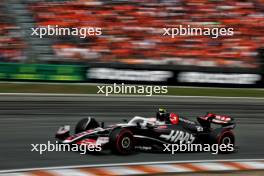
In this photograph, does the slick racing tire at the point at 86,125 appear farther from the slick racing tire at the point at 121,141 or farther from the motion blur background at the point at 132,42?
the motion blur background at the point at 132,42

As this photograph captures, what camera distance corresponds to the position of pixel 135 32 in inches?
824

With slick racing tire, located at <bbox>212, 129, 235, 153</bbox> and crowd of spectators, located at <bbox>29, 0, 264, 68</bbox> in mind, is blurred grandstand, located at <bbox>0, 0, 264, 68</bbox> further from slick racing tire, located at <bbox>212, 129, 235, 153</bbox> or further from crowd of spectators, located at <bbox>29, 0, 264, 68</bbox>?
slick racing tire, located at <bbox>212, 129, 235, 153</bbox>

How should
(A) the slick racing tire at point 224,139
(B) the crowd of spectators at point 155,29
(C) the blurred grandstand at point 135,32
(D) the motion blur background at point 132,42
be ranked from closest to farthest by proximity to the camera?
(A) the slick racing tire at point 224,139, (D) the motion blur background at point 132,42, (C) the blurred grandstand at point 135,32, (B) the crowd of spectators at point 155,29

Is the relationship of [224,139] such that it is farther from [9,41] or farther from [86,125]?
[9,41]

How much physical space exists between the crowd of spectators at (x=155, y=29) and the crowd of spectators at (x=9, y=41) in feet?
3.32

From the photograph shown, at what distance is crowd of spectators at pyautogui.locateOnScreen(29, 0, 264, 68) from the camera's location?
65.8ft

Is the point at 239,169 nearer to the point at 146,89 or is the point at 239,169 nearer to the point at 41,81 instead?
the point at 146,89

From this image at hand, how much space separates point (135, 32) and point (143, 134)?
11.4m

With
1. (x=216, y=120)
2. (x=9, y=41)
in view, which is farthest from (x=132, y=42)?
(x=216, y=120)

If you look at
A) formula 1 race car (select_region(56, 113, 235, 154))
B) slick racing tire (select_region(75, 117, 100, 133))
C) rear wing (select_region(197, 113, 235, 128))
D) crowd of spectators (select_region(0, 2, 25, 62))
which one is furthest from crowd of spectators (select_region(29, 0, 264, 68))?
slick racing tire (select_region(75, 117, 100, 133))

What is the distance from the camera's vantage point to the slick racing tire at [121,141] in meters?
9.48

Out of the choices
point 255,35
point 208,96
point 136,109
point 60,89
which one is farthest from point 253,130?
point 255,35

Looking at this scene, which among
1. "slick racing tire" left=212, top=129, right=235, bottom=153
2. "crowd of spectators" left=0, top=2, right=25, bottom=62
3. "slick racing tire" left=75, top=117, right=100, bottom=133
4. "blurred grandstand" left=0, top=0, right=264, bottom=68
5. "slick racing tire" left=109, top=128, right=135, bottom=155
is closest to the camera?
"slick racing tire" left=109, top=128, right=135, bottom=155

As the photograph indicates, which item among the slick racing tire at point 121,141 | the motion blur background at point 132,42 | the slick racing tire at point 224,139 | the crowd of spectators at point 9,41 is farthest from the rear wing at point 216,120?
the crowd of spectators at point 9,41
